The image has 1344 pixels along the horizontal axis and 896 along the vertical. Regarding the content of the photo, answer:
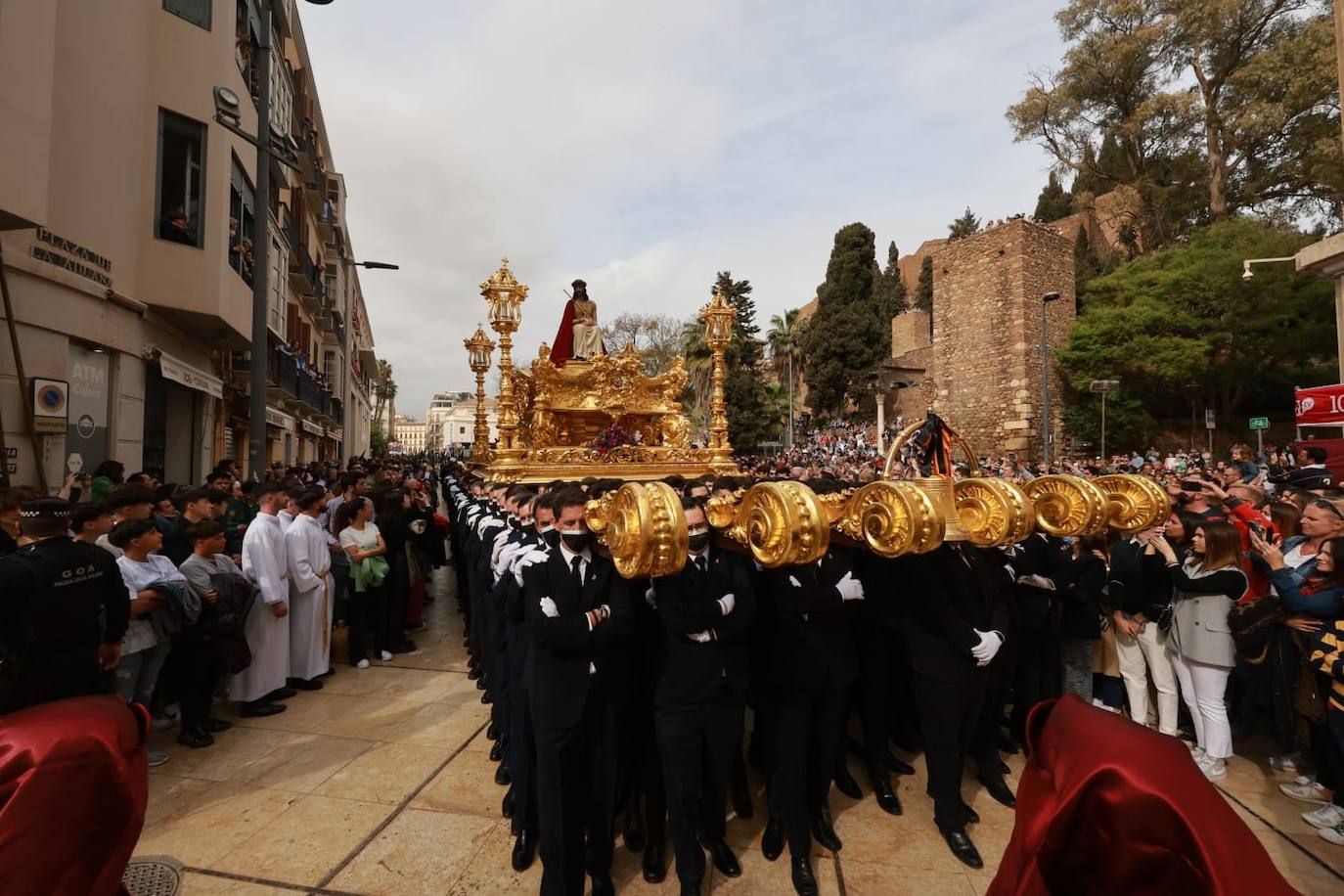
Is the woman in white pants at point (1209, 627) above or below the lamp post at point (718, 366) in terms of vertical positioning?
below

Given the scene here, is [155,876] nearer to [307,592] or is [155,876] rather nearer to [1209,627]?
[307,592]

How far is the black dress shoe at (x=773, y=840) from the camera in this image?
125 inches

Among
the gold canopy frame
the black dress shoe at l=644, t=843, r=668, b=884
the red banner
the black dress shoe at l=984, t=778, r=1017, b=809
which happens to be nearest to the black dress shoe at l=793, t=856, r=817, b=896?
the black dress shoe at l=644, t=843, r=668, b=884

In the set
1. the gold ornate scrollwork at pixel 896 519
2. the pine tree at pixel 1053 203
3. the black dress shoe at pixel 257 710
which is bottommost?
the black dress shoe at pixel 257 710

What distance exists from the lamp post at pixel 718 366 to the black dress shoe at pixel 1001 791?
5855 millimetres

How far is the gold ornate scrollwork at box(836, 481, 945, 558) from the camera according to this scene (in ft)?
8.40

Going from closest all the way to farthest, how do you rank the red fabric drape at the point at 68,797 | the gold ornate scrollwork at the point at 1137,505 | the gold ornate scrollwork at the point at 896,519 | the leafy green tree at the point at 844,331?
1. the red fabric drape at the point at 68,797
2. the gold ornate scrollwork at the point at 896,519
3. the gold ornate scrollwork at the point at 1137,505
4. the leafy green tree at the point at 844,331

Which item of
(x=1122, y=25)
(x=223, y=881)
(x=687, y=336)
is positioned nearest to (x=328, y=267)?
(x=687, y=336)

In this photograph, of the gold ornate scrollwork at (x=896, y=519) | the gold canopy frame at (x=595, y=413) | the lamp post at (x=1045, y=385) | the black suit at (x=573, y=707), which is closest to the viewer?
the gold ornate scrollwork at (x=896, y=519)

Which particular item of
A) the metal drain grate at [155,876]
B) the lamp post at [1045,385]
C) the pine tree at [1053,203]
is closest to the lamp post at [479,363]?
the metal drain grate at [155,876]

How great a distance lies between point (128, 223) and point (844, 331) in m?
34.0

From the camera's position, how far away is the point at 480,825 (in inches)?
133

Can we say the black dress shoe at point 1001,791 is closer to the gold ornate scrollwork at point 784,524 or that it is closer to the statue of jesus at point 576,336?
the gold ornate scrollwork at point 784,524

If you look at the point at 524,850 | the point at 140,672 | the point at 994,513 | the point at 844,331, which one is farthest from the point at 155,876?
the point at 844,331
